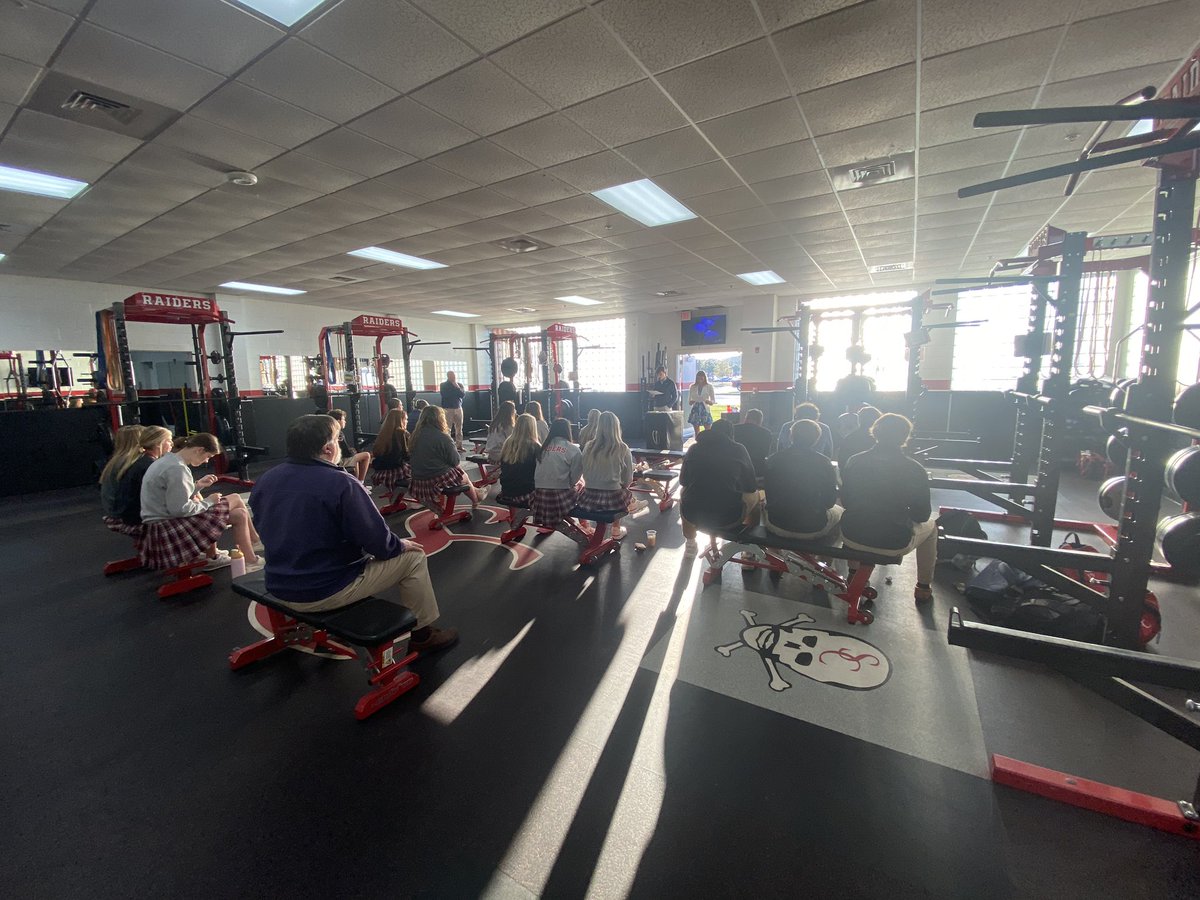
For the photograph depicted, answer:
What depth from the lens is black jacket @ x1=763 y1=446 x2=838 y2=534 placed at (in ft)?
9.53

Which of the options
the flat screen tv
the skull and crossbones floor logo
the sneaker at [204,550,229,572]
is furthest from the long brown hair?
the flat screen tv

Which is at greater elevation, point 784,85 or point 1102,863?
point 784,85

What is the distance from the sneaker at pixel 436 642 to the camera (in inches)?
103

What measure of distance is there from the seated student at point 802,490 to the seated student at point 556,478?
1.50 metres

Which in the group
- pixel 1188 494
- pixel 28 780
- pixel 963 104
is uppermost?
pixel 963 104

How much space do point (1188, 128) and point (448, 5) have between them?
2.83m

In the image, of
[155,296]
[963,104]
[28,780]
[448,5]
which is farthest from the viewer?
[155,296]

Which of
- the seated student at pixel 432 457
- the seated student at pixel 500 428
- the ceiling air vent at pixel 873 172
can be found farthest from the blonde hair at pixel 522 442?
the ceiling air vent at pixel 873 172

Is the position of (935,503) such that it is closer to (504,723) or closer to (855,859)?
(855,859)

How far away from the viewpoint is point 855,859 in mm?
1488

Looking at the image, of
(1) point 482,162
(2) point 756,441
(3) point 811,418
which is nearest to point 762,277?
(3) point 811,418

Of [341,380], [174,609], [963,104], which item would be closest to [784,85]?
[963,104]

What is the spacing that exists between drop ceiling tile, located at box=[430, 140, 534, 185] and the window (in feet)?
27.6

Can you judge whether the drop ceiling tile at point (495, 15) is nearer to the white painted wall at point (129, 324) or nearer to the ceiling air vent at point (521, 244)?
the ceiling air vent at point (521, 244)
